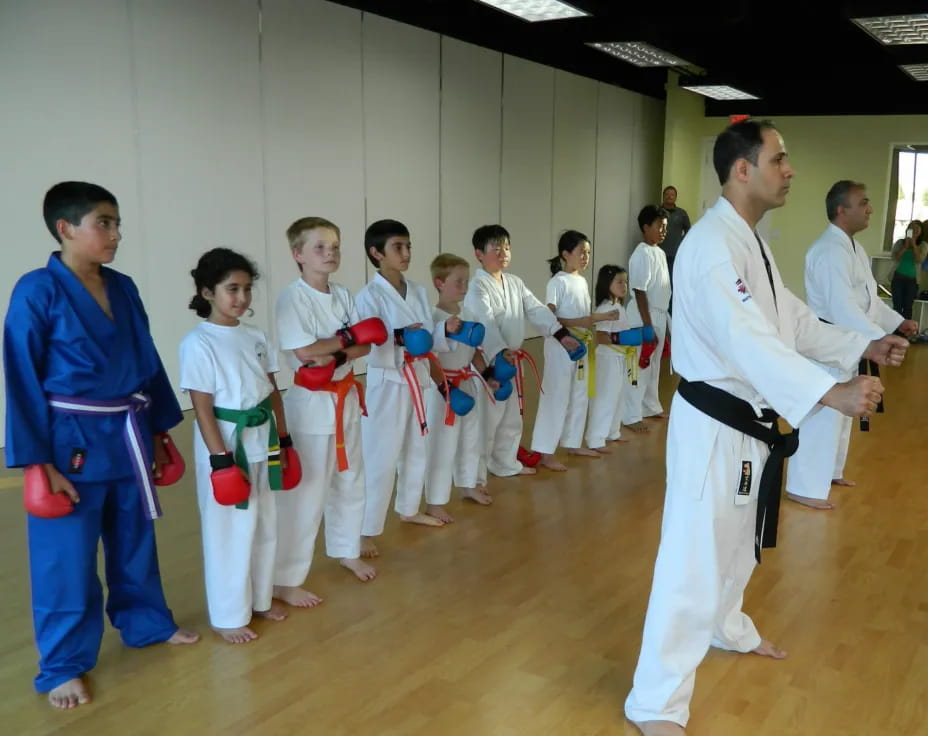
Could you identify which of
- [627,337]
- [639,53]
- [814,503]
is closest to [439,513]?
[627,337]

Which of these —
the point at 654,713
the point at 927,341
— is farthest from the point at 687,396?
the point at 927,341

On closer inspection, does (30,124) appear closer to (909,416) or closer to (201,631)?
(201,631)

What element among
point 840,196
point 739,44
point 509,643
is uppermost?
point 739,44

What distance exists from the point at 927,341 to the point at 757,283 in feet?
28.9

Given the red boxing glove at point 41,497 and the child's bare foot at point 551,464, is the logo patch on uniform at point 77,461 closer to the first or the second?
the red boxing glove at point 41,497

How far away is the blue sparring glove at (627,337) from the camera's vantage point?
15.8ft

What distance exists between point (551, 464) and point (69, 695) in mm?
2800

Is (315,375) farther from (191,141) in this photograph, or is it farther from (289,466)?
(191,141)

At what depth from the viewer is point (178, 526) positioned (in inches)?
145

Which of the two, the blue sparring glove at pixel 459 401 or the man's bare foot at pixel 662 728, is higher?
the blue sparring glove at pixel 459 401

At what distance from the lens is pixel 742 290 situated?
6.64ft

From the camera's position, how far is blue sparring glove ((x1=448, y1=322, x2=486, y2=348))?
3656 millimetres

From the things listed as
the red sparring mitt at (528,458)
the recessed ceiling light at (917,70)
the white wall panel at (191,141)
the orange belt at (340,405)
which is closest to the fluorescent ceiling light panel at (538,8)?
the white wall panel at (191,141)

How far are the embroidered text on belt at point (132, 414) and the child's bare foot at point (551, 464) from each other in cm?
250
